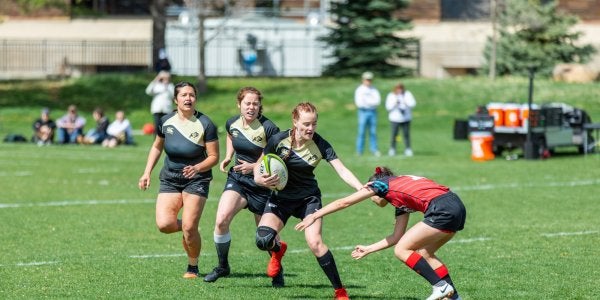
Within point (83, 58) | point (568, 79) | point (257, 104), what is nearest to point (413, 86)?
point (568, 79)

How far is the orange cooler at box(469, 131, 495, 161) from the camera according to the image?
91.3 feet

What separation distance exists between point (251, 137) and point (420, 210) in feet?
8.24

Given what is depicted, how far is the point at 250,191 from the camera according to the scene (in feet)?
39.1

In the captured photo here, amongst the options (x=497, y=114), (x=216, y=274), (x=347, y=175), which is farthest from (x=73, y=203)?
(x=497, y=114)

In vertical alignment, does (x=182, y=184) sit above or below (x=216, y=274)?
above

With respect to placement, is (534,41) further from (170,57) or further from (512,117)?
(512,117)

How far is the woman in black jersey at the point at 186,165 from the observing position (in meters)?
11.9

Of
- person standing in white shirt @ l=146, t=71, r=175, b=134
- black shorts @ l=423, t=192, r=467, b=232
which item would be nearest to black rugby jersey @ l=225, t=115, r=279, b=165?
black shorts @ l=423, t=192, r=467, b=232

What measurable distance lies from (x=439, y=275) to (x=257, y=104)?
2.69 metres

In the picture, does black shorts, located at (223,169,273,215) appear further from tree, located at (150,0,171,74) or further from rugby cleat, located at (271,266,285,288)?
tree, located at (150,0,171,74)

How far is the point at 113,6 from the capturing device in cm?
5441

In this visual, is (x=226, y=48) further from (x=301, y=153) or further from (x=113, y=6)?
(x=301, y=153)

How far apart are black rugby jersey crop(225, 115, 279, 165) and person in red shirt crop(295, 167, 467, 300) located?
73.3 inches

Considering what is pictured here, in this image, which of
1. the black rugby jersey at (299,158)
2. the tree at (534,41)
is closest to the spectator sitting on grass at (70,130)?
the tree at (534,41)
